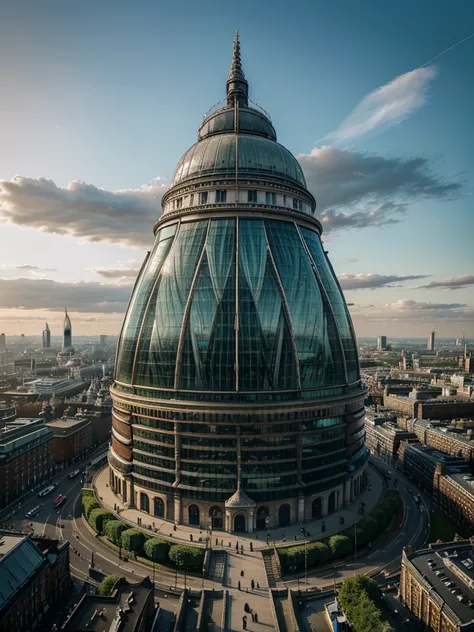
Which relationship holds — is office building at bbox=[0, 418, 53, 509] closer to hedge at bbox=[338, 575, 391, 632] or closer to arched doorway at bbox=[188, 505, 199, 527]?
arched doorway at bbox=[188, 505, 199, 527]

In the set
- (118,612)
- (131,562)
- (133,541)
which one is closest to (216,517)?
(133,541)

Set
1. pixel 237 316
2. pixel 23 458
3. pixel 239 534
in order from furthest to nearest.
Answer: pixel 23 458
pixel 237 316
pixel 239 534

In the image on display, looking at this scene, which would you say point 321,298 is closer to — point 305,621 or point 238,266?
point 238,266

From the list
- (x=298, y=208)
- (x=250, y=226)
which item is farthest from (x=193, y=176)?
(x=298, y=208)

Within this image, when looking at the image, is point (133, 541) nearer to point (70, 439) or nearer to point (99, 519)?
point (99, 519)

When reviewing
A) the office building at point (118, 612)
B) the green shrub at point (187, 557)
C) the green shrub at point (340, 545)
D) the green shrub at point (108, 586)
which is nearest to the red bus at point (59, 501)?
the green shrub at point (187, 557)

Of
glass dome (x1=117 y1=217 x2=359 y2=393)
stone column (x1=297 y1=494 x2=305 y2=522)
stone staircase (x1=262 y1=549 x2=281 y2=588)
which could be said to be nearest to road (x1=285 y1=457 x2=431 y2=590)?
stone staircase (x1=262 y1=549 x2=281 y2=588)
